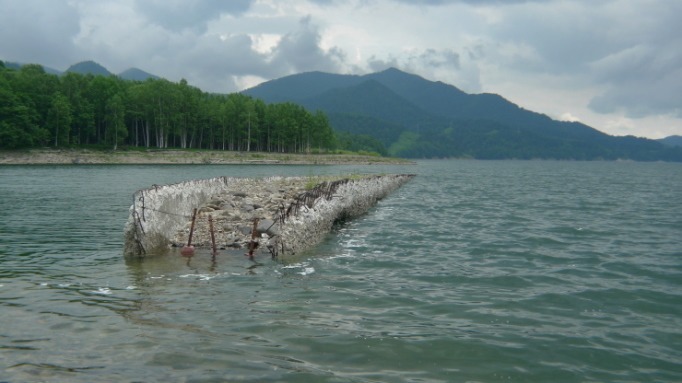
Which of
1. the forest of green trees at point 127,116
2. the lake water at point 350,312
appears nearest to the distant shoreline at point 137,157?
the forest of green trees at point 127,116

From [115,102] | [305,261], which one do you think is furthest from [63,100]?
[305,261]

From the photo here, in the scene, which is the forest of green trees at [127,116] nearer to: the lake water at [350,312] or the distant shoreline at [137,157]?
the distant shoreline at [137,157]

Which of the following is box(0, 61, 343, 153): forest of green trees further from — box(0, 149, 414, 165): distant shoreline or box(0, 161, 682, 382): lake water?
box(0, 161, 682, 382): lake water

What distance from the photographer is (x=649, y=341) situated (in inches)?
400

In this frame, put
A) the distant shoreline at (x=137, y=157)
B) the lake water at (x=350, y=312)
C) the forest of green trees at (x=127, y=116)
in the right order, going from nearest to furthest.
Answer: the lake water at (x=350, y=312)
the distant shoreline at (x=137, y=157)
the forest of green trees at (x=127, y=116)

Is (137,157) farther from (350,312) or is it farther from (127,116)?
(350,312)

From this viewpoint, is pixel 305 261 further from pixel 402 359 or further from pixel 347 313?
pixel 402 359

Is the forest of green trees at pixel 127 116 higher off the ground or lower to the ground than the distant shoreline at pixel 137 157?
higher

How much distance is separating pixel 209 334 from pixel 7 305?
505cm

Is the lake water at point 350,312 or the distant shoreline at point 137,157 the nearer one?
the lake water at point 350,312

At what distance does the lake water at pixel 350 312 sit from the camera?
854 cm

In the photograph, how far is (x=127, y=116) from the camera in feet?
399

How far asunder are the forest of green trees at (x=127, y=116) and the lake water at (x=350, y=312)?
313 feet

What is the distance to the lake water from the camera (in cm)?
854
